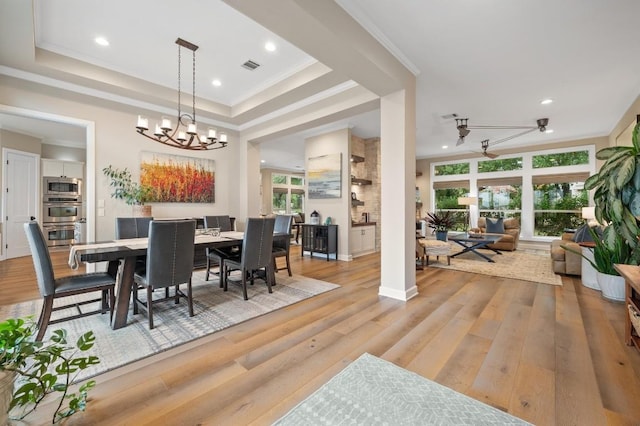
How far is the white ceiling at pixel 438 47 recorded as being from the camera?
2469 millimetres

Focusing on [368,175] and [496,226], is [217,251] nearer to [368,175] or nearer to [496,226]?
[368,175]

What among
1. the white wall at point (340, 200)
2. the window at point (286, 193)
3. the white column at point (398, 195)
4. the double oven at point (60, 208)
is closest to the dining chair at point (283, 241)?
the white column at point (398, 195)

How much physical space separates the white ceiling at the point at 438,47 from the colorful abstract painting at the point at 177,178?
135cm

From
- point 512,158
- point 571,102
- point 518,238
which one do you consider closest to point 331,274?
point 571,102

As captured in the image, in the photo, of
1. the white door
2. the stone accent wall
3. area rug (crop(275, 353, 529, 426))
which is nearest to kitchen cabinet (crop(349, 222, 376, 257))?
the stone accent wall

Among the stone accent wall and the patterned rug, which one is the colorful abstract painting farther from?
the patterned rug

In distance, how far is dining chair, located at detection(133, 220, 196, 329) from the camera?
2.53m

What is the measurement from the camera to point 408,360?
2.00 meters

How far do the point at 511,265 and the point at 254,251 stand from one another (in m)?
4.93

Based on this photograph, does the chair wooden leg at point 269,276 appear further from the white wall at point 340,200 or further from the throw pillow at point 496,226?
the throw pillow at point 496,226

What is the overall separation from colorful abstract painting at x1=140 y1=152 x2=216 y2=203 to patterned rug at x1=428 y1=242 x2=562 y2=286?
4.76 m

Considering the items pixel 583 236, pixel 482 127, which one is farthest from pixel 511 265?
pixel 482 127

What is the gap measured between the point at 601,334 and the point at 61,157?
10950mm

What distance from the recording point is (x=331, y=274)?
4.58 meters
